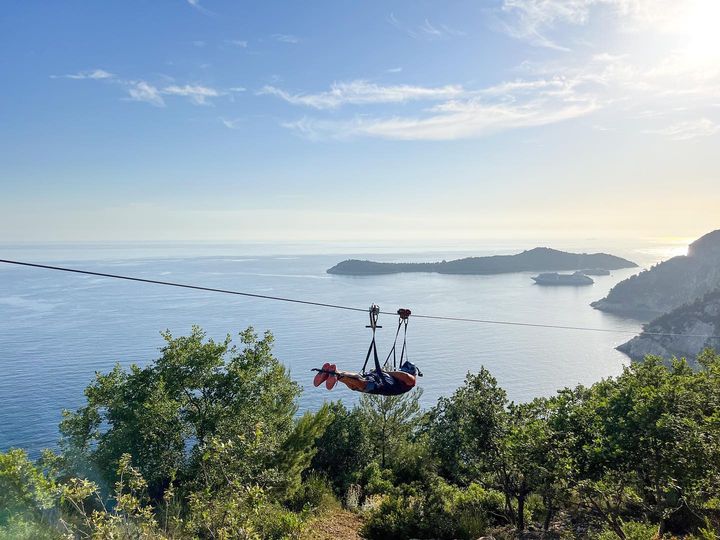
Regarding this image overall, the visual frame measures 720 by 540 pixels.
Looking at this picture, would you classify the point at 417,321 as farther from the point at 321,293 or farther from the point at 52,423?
the point at 52,423

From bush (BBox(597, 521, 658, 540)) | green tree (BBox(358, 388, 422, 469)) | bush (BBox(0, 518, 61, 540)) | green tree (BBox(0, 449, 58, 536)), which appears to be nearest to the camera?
bush (BBox(597, 521, 658, 540))

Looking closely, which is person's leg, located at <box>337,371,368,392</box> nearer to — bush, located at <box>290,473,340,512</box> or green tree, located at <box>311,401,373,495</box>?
bush, located at <box>290,473,340,512</box>

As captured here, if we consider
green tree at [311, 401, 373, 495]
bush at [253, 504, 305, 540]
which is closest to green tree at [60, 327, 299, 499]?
green tree at [311, 401, 373, 495]

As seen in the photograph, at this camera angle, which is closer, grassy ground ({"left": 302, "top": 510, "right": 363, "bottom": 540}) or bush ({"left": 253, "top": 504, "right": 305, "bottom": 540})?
bush ({"left": 253, "top": 504, "right": 305, "bottom": 540})

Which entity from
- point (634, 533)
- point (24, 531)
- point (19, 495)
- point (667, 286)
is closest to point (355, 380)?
point (634, 533)

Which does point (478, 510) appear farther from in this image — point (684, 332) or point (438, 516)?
point (684, 332)

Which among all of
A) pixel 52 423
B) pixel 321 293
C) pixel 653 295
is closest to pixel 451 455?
pixel 52 423

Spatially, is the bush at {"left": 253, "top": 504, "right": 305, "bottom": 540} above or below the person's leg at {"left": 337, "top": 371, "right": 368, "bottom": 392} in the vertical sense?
below
